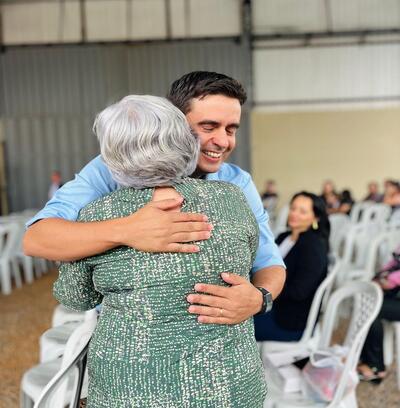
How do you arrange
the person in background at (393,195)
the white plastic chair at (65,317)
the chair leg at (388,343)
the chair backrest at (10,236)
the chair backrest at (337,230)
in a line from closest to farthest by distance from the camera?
the white plastic chair at (65,317)
the chair leg at (388,343)
the chair backrest at (337,230)
the chair backrest at (10,236)
the person in background at (393,195)

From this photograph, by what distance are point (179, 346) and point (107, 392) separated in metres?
0.18

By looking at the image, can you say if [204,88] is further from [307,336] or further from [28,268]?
[28,268]

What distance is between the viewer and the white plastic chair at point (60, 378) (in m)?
1.45

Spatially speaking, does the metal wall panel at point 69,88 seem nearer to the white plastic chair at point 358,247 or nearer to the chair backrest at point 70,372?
the white plastic chair at point 358,247

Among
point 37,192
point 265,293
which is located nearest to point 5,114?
point 37,192

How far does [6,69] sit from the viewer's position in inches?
481

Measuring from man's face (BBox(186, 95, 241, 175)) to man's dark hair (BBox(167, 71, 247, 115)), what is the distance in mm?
11

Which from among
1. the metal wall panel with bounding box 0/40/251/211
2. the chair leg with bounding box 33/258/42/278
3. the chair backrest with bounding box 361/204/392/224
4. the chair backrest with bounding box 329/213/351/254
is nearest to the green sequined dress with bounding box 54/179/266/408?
the chair backrest with bounding box 329/213/351/254

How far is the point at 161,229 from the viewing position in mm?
995

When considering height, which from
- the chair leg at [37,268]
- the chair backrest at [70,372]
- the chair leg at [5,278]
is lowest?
the chair leg at [37,268]

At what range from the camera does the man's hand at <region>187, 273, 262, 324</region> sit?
1022 mm

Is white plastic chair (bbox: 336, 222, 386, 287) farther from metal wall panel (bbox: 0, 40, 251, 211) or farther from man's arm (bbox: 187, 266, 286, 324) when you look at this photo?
metal wall panel (bbox: 0, 40, 251, 211)

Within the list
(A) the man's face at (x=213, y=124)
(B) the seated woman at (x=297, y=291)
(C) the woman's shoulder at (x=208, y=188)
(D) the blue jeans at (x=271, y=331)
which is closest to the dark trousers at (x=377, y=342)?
(B) the seated woman at (x=297, y=291)

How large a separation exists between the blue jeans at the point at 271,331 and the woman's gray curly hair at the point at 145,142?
176 cm
